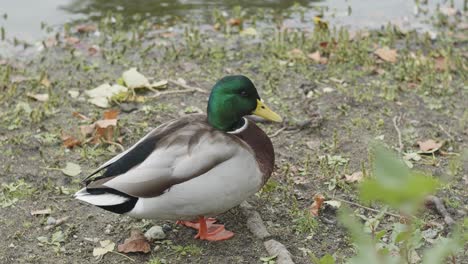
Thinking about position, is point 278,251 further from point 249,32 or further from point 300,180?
point 249,32

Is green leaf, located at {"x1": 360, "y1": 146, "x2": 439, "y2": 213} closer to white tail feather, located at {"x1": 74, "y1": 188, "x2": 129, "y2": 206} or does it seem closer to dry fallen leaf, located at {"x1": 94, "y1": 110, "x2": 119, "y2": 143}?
white tail feather, located at {"x1": 74, "y1": 188, "x2": 129, "y2": 206}

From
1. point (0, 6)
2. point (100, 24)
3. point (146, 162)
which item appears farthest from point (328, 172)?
point (0, 6)

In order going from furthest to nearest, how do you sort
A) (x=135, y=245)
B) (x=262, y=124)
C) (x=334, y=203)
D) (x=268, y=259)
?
(x=262, y=124) < (x=334, y=203) < (x=135, y=245) < (x=268, y=259)

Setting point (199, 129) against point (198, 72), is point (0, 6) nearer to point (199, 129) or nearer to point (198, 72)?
point (198, 72)

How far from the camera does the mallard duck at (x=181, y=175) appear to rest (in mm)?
2719

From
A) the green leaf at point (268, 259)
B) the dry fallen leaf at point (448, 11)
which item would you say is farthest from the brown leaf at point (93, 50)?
the dry fallen leaf at point (448, 11)

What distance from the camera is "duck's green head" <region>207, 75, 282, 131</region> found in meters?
3.06

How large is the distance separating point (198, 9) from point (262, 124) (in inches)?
102

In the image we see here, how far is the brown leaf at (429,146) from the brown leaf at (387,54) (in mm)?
1391

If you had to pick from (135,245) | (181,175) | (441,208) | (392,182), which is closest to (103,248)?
(135,245)

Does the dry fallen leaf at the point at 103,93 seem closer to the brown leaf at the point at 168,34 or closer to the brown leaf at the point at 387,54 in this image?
the brown leaf at the point at 168,34

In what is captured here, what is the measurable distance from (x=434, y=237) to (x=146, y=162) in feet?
4.59

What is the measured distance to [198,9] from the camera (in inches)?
259

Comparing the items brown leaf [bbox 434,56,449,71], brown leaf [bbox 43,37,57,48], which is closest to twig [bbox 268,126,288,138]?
brown leaf [bbox 434,56,449,71]
